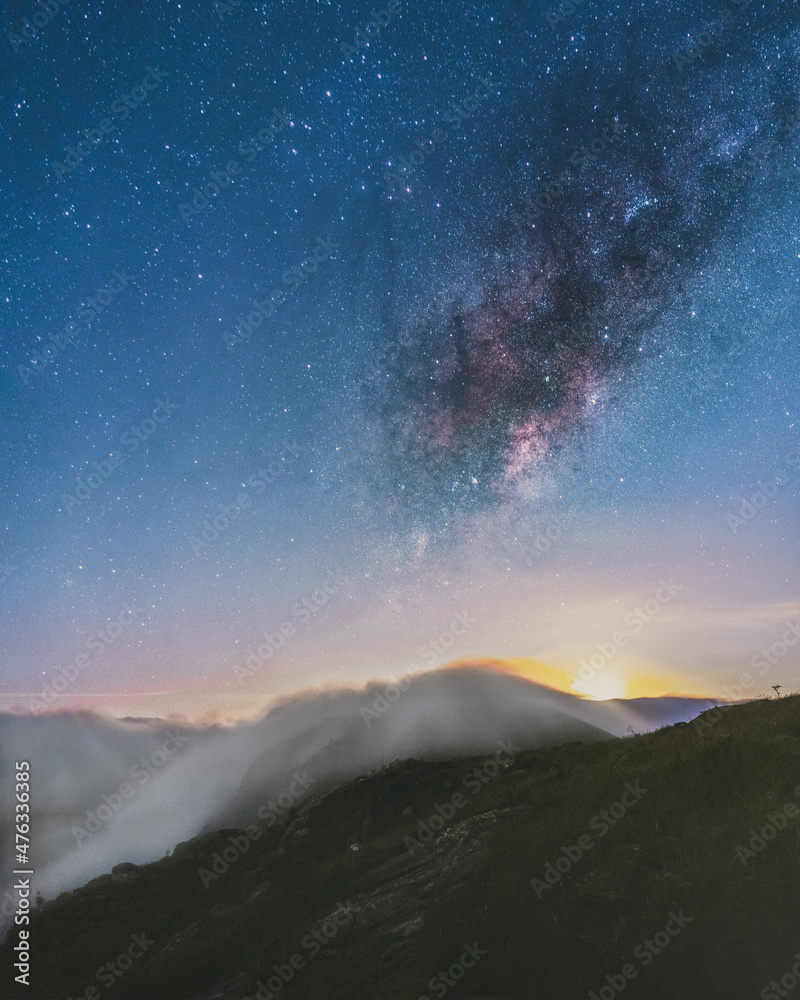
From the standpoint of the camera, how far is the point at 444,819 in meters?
13.7

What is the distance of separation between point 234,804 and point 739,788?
4708 centimetres

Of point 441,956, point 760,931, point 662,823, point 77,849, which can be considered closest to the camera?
point 760,931

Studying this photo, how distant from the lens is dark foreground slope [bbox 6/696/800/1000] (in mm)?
6531

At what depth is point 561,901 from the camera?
7.58 metres

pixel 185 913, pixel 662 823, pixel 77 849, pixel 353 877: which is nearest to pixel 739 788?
pixel 662 823

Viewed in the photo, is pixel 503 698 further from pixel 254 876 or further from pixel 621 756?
pixel 621 756

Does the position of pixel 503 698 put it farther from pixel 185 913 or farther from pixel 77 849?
pixel 77 849

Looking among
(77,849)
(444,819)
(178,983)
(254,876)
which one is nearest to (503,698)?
(254,876)

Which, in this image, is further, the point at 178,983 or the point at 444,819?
the point at 444,819

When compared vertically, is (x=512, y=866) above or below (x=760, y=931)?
above

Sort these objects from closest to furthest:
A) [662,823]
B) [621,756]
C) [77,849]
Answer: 1. [662,823]
2. [621,756]
3. [77,849]

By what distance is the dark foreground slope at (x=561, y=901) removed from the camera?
653 cm

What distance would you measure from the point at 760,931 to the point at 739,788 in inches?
105

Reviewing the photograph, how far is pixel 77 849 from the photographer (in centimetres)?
6594
